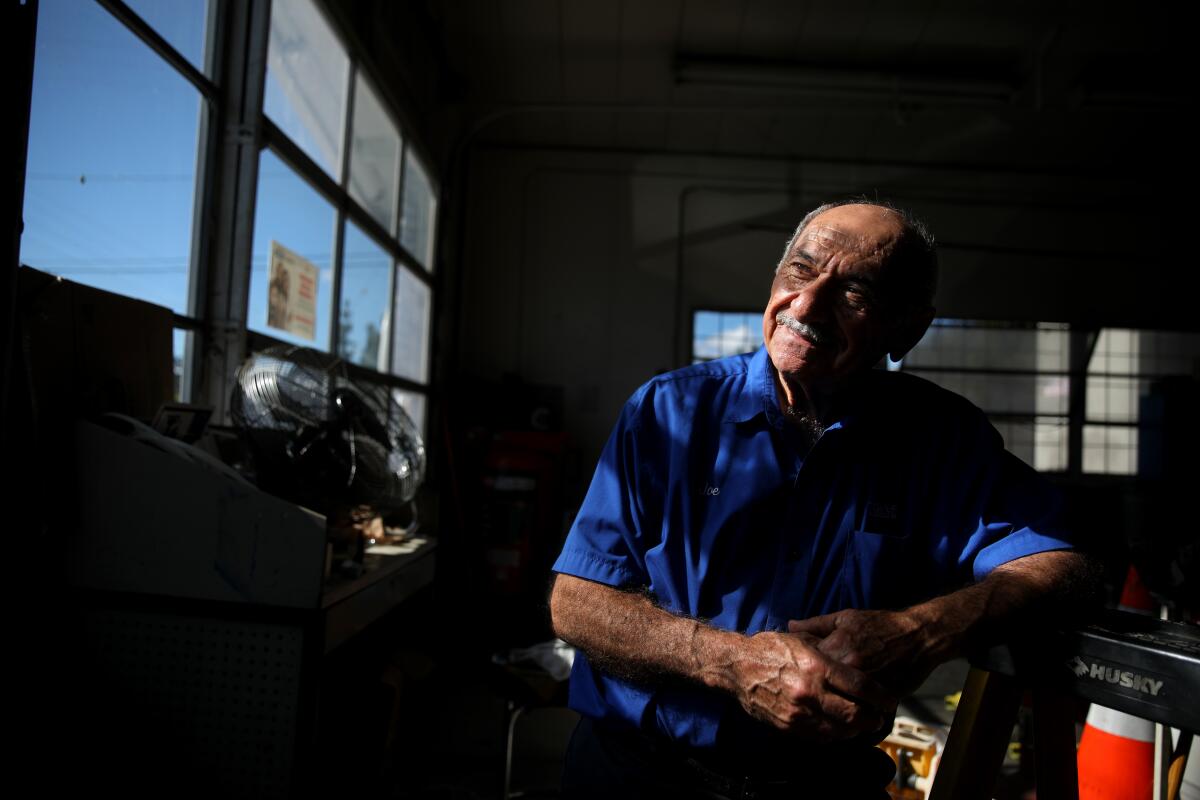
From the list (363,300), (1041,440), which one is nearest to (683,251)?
(363,300)

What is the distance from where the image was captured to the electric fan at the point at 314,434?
2045 millimetres

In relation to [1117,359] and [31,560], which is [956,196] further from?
[31,560]

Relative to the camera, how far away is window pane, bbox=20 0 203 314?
1825 millimetres

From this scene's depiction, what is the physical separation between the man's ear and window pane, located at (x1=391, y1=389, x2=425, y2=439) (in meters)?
4.13

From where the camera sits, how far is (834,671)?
90 cm

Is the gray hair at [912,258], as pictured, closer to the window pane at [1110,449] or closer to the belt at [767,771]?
the belt at [767,771]

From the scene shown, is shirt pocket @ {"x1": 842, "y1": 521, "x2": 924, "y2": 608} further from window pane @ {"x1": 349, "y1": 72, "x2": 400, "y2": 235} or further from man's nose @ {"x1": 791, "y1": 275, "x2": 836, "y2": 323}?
window pane @ {"x1": 349, "y1": 72, "x2": 400, "y2": 235}

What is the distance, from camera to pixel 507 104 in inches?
238

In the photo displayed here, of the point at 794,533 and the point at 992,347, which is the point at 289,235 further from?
the point at 992,347

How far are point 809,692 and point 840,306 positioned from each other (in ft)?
1.82

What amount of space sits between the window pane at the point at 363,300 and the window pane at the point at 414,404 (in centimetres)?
54

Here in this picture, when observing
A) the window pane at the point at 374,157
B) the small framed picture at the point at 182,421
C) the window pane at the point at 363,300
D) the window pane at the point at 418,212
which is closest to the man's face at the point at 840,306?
the small framed picture at the point at 182,421

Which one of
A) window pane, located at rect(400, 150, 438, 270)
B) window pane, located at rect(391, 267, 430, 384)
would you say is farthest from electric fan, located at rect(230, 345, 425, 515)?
window pane, located at rect(400, 150, 438, 270)

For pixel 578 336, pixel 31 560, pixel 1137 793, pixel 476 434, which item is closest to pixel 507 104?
pixel 578 336
